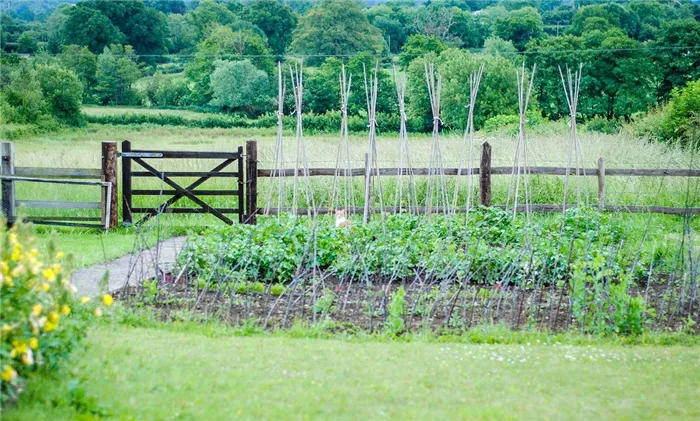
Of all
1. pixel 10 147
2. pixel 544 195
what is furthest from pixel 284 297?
pixel 544 195

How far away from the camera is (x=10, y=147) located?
1459cm

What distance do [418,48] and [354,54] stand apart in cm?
508

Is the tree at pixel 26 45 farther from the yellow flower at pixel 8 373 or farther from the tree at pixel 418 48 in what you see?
the yellow flower at pixel 8 373

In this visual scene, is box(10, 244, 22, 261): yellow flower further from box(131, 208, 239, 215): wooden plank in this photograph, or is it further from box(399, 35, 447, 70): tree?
box(399, 35, 447, 70): tree

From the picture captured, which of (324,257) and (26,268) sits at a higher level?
(26,268)

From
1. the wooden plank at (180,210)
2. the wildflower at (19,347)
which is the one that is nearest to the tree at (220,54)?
the wooden plank at (180,210)

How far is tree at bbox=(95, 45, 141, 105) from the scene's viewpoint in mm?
54469

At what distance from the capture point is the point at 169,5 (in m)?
94.6

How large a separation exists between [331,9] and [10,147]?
5340 cm

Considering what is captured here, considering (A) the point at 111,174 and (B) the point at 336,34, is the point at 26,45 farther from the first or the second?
(A) the point at 111,174

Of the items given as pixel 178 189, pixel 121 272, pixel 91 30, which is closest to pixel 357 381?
pixel 121 272

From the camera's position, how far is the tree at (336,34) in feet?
208

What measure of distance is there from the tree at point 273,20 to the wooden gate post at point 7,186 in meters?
58.0

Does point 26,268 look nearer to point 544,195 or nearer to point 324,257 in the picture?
point 324,257
